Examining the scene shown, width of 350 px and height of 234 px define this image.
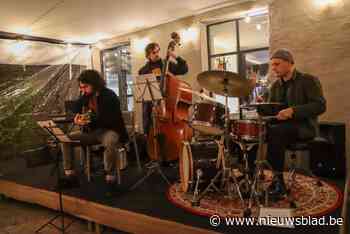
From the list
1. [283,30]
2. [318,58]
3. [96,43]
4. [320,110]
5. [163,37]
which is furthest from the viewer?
[96,43]

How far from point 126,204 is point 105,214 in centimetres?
19

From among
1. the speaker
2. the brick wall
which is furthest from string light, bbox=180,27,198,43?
the speaker

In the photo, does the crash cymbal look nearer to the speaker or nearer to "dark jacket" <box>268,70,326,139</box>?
"dark jacket" <box>268,70,326,139</box>

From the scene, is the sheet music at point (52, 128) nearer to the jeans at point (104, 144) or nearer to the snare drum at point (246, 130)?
the jeans at point (104, 144)

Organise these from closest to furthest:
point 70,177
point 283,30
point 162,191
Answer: point 162,191, point 70,177, point 283,30

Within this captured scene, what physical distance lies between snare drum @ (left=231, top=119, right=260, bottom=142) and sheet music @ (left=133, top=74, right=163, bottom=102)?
0.86 m

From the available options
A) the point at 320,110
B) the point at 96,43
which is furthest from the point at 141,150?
the point at 96,43

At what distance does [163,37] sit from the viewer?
576 centimetres

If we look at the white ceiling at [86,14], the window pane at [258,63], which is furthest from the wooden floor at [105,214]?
the window pane at [258,63]

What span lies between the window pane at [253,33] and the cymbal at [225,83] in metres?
2.97

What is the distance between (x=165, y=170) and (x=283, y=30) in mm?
2592

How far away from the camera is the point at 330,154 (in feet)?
9.94

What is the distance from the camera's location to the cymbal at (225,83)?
7.26ft

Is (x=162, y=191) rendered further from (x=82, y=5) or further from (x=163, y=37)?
(x=163, y=37)
